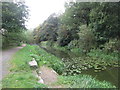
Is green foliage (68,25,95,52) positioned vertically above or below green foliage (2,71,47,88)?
above

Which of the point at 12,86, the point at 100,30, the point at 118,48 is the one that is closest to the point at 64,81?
the point at 12,86

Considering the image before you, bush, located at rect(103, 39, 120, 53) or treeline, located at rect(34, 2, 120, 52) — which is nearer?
bush, located at rect(103, 39, 120, 53)

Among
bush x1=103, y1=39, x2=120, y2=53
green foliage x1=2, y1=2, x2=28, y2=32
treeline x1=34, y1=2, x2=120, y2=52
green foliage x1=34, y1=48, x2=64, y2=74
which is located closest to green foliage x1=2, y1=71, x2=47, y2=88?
green foliage x1=34, y1=48, x2=64, y2=74

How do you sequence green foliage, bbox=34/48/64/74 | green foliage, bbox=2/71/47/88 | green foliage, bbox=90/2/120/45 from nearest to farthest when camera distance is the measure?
green foliage, bbox=2/71/47/88 < green foliage, bbox=34/48/64/74 < green foliage, bbox=90/2/120/45

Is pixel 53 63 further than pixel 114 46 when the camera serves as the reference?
No

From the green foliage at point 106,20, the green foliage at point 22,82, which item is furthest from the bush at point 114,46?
the green foliage at point 22,82

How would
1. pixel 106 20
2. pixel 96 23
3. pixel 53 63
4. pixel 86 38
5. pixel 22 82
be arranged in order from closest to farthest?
1. pixel 22 82
2. pixel 53 63
3. pixel 106 20
4. pixel 96 23
5. pixel 86 38

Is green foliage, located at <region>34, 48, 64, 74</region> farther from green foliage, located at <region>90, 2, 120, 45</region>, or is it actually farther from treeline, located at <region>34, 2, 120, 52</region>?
green foliage, located at <region>90, 2, 120, 45</region>

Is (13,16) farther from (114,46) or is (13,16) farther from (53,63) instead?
(114,46)

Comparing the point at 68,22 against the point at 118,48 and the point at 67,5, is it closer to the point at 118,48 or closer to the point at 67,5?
the point at 67,5

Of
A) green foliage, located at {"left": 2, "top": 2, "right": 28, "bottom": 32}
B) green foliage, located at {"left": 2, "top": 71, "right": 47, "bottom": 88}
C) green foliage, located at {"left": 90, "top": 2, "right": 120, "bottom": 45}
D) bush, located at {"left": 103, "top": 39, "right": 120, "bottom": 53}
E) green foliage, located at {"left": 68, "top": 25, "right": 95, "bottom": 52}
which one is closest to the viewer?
green foliage, located at {"left": 2, "top": 71, "right": 47, "bottom": 88}

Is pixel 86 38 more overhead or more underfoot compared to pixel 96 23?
more underfoot

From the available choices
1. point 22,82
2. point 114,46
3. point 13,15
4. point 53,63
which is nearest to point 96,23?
point 114,46

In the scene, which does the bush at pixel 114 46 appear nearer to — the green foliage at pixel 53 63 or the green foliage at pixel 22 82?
Answer: the green foliage at pixel 53 63
